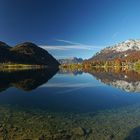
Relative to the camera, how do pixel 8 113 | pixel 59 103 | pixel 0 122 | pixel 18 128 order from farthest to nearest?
pixel 59 103 → pixel 8 113 → pixel 0 122 → pixel 18 128

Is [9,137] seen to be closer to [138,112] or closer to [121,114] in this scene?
[121,114]

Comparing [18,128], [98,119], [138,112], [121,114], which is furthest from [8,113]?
[138,112]

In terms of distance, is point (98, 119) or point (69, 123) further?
point (98, 119)

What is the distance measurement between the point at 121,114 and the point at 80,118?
20.4 feet

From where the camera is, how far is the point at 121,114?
3734 centimetres

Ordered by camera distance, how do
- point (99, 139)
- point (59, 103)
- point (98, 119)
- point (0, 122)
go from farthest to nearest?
point (59, 103)
point (98, 119)
point (0, 122)
point (99, 139)

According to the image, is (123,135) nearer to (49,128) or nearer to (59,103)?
(49,128)

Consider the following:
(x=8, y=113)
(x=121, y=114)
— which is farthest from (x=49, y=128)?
(x=121, y=114)

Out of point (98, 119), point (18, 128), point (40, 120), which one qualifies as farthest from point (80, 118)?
point (18, 128)

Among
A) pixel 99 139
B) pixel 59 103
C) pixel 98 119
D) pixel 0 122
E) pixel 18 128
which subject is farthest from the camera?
pixel 59 103

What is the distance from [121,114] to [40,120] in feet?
37.0

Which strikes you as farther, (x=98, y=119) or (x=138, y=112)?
(x=138, y=112)

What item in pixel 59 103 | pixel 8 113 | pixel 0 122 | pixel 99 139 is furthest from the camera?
pixel 59 103

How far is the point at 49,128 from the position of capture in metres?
28.7
